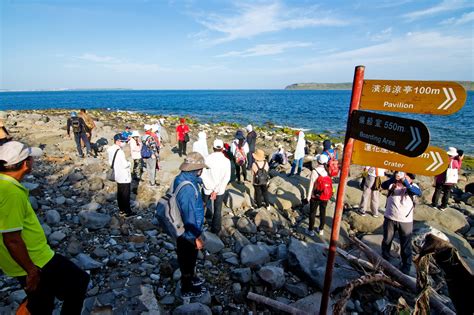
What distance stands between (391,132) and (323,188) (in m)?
4.77

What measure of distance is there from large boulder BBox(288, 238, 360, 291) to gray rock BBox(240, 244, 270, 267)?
518mm

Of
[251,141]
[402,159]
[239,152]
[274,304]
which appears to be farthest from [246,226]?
[251,141]

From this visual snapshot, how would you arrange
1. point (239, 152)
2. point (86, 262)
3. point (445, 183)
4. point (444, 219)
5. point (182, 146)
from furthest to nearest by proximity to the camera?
point (182, 146) → point (239, 152) → point (445, 183) → point (444, 219) → point (86, 262)

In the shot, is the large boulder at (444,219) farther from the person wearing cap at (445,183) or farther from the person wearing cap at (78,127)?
the person wearing cap at (78,127)

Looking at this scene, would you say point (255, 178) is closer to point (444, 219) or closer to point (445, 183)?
point (444, 219)

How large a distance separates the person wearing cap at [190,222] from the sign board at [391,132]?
2.49m

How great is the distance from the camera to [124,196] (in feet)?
23.4

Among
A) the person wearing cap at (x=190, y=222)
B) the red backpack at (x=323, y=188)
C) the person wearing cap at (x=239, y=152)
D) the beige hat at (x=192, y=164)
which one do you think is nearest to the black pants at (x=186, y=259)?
the person wearing cap at (x=190, y=222)

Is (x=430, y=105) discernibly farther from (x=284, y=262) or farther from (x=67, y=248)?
(x=67, y=248)

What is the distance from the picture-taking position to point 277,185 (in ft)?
34.3

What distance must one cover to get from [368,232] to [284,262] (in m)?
3.81

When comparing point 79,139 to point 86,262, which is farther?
point 79,139

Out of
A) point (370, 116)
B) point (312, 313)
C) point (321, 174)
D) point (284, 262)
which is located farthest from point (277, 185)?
point (370, 116)

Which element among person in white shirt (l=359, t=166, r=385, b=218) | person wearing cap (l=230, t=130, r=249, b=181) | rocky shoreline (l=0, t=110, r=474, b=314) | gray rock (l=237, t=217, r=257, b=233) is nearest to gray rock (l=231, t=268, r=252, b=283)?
rocky shoreline (l=0, t=110, r=474, b=314)
